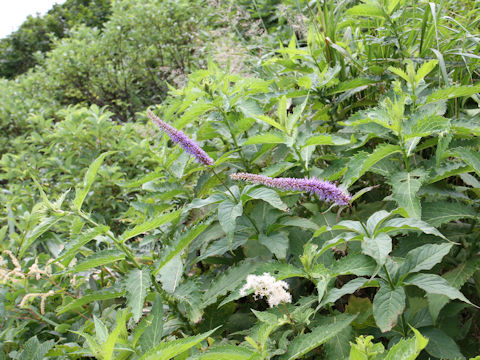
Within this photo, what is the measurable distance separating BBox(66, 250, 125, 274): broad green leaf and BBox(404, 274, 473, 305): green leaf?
0.99 m

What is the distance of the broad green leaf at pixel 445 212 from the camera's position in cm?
139

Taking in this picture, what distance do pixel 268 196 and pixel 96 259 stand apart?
65 cm

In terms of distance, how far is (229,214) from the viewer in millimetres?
1437

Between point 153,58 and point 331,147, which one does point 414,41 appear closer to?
point 331,147

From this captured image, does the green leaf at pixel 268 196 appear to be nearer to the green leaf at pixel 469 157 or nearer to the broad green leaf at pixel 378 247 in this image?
the broad green leaf at pixel 378 247

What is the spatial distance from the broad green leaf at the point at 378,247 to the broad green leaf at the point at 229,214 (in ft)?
1.48

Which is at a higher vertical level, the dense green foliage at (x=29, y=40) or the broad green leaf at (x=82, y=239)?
the dense green foliage at (x=29, y=40)

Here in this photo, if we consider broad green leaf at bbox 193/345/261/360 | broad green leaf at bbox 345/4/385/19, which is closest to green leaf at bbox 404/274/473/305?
broad green leaf at bbox 193/345/261/360

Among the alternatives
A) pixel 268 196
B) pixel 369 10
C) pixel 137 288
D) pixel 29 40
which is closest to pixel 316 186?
pixel 268 196

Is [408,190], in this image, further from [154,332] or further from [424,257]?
[154,332]

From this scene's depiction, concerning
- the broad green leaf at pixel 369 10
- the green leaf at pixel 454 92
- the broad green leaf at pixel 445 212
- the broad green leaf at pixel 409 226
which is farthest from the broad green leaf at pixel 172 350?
the broad green leaf at pixel 369 10

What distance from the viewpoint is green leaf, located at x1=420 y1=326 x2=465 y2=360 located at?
4.00ft

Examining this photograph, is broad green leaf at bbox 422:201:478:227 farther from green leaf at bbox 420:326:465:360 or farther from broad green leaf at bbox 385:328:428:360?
broad green leaf at bbox 385:328:428:360

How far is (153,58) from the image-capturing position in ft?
25.2
